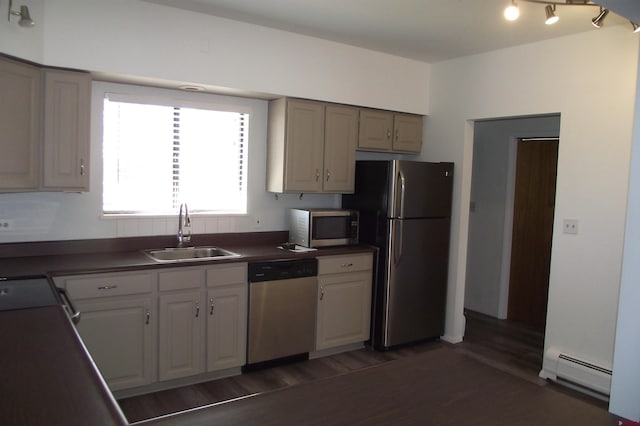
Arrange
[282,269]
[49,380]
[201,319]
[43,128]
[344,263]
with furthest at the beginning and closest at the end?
[344,263]
[282,269]
[201,319]
[43,128]
[49,380]

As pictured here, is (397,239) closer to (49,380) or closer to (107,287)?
(107,287)

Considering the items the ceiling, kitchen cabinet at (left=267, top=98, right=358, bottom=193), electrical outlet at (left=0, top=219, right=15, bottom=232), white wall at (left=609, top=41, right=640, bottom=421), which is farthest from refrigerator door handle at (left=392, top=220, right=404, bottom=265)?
electrical outlet at (left=0, top=219, right=15, bottom=232)

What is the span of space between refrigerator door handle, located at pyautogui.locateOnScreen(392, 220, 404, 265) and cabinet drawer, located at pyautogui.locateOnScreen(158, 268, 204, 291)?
1.70 metres

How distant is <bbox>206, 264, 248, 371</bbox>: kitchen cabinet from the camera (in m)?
3.42

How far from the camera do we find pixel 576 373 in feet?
11.7

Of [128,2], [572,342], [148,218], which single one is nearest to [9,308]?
[148,218]

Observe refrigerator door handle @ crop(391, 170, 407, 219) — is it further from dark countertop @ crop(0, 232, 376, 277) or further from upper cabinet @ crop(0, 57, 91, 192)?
upper cabinet @ crop(0, 57, 91, 192)

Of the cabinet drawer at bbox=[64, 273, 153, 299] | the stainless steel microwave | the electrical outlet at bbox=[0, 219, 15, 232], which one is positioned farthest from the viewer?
the stainless steel microwave

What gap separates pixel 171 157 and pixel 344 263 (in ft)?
5.49

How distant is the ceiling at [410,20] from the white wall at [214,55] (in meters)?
0.12

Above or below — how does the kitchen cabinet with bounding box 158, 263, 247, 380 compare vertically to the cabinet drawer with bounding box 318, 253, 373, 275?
below

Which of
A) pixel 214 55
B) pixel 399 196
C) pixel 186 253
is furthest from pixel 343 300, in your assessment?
pixel 214 55

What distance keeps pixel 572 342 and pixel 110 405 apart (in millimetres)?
3596

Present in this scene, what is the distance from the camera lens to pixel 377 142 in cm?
453
